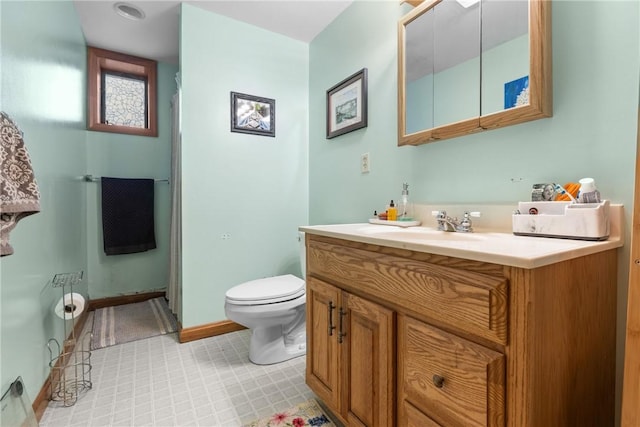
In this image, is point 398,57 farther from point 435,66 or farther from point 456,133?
point 456,133

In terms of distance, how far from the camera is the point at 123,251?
2.67 meters

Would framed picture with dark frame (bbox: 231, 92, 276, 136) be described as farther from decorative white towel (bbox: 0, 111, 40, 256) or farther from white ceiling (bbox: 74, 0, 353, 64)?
decorative white towel (bbox: 0, 111, 40, 256)

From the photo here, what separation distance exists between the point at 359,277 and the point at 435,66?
0.99 meters

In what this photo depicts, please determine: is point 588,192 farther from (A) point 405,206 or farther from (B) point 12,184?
(B) point 12,184

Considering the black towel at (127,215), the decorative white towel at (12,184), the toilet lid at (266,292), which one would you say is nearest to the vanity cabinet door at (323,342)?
the toilet lid at (266,292)

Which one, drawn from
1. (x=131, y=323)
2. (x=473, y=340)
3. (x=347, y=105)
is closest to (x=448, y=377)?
(x=473, y=340)

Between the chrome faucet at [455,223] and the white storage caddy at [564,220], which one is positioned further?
the chrome faucet at [455,223]

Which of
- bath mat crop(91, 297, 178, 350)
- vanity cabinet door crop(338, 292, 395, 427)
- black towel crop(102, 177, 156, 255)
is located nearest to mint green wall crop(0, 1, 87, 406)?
bath mat crop(91, 297, 178, 350)

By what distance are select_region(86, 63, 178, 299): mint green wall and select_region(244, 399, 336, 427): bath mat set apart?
7.03 ft

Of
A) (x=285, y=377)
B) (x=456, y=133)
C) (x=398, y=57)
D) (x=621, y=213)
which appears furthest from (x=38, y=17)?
(x=621, y=213)

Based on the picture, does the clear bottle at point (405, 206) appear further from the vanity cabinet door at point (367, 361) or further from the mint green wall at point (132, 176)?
the mint green wall at point (132, 176)

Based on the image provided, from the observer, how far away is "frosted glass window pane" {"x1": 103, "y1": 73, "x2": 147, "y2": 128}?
8.91ft

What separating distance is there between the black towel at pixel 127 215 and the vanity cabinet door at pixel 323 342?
2.15m

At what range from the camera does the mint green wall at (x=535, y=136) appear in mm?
831
